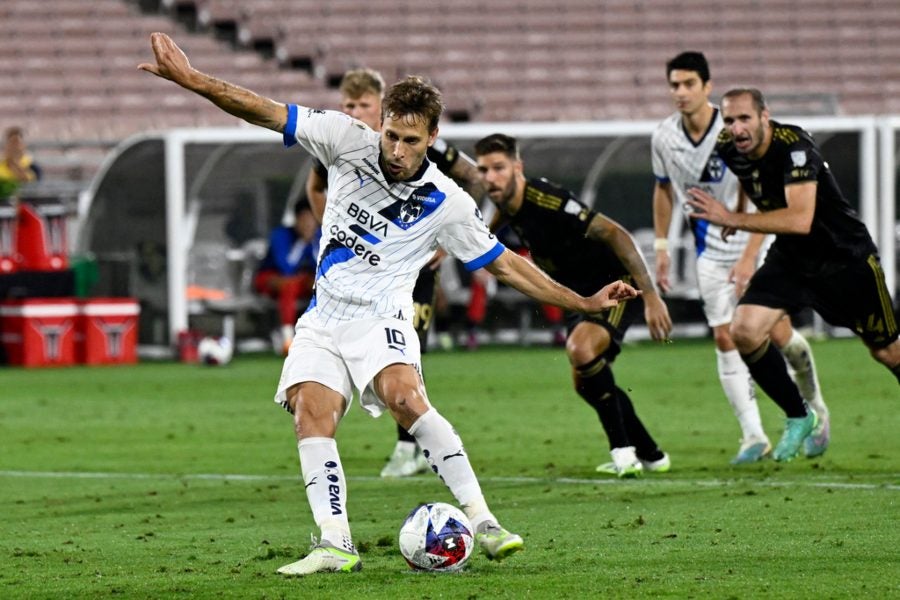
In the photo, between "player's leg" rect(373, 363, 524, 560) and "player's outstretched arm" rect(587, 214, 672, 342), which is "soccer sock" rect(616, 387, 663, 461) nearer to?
"player's outstretched arm" rect(587, 214, 672, 342)

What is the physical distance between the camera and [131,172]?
19.5m

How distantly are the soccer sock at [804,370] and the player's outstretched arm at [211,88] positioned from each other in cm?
447

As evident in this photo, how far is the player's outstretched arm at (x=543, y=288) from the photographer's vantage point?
6.04m

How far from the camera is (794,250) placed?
877 centimetres

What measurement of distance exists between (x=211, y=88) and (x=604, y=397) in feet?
12.4

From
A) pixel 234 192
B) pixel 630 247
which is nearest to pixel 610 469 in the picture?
pixel 630 247

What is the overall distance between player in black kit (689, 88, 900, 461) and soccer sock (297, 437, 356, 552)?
9.66 feet

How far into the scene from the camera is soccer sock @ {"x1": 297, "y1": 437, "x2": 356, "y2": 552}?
5871 millimetres

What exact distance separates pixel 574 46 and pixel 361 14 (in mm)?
3274

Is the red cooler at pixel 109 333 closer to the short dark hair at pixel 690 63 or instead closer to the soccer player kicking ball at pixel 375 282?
the short dark hair at pixel 690 63

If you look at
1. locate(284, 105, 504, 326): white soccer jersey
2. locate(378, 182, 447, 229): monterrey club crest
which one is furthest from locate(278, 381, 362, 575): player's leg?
locate(378, 182, 447, 229): monterrey club crest

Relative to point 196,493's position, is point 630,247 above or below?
above

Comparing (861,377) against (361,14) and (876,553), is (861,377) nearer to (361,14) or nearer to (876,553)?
(876,553)

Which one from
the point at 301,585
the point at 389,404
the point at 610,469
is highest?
the point at 389,404
